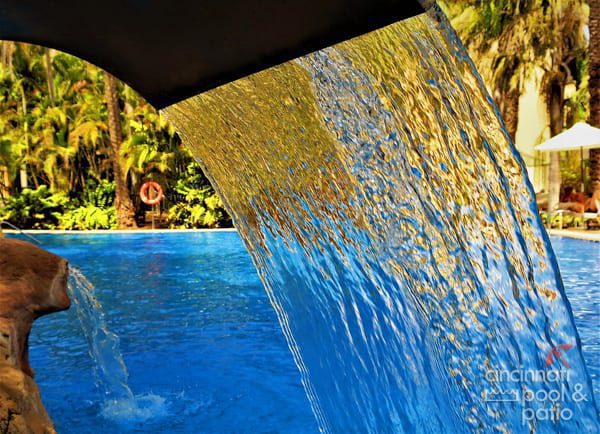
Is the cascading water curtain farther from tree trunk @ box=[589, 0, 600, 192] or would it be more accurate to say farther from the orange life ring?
the orange life ring

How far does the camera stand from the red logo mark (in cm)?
197

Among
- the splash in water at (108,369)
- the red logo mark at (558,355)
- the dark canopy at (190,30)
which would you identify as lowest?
the splash in water at (108,369)

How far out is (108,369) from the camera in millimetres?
4750

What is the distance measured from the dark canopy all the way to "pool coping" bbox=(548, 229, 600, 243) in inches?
451

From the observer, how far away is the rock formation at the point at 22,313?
5.94 ft

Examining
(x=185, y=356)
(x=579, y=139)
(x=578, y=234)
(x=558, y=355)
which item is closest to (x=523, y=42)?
(x=579, y=139)

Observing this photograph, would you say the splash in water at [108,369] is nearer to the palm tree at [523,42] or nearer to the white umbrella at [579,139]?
the white umbrella at [579,139]

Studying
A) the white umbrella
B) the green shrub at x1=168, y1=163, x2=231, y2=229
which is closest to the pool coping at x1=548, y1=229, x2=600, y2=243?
the white umbrella

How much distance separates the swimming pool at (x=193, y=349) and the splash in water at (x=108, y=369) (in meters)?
0.07

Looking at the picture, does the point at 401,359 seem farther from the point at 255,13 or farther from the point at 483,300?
the point at 255,13

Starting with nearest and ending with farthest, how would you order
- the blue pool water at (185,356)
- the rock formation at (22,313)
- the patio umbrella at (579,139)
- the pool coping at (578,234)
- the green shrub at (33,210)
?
the rock formation at (22,313)
the blue pool water at (185,356)
the pool coping at (578,234)
the patio umbrella at (579,139)
the green shrub at (33,210)

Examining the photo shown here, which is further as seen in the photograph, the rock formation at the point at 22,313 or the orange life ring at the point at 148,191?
the orange life ring at the point at 148,191

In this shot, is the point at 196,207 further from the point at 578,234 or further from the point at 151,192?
the point at 578,234

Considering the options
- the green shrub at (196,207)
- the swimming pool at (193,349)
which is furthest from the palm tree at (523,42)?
the green shrub at (196,207)
